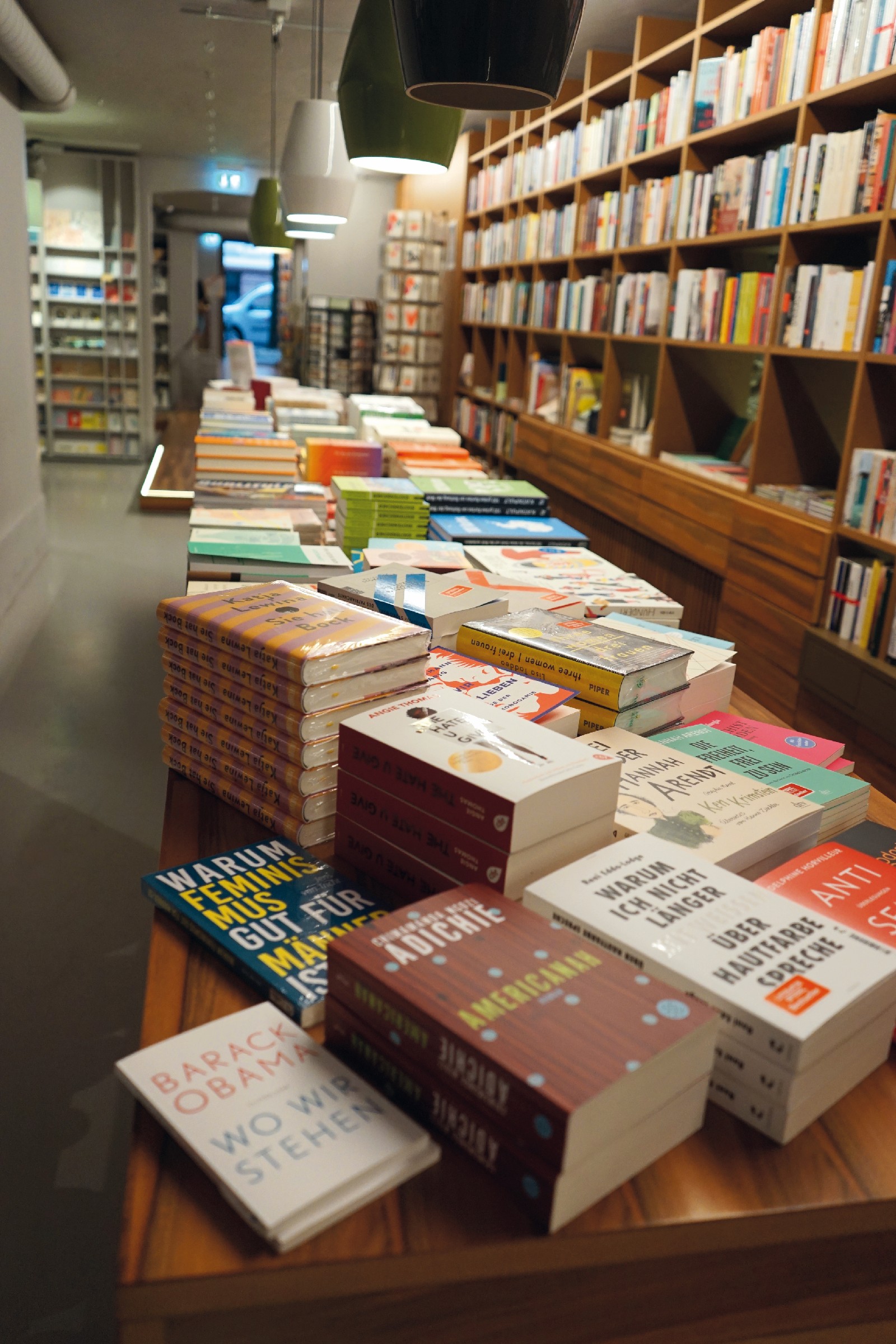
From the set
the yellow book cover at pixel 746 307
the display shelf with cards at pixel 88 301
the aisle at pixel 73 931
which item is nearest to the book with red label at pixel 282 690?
the aisle at pixel 73 931

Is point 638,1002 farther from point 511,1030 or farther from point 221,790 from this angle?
point 221,790

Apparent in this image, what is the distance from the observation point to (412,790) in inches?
44.6

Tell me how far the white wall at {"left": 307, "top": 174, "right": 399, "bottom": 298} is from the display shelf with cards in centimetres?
253

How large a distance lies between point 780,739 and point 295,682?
0.83 m

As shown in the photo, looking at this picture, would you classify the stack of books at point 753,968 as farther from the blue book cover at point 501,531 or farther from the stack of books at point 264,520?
the blue book cover at point 501,531

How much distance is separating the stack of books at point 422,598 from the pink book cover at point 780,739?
445 millimetres

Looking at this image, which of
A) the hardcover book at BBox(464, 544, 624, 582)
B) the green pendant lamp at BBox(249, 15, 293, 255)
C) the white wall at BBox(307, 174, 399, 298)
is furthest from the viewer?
the white wall at BBox(307, 174, 399, 298)

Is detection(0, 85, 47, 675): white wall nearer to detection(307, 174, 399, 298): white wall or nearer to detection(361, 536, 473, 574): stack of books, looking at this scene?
detection(307, 174, 399, 298): white wall

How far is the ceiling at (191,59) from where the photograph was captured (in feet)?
17.8

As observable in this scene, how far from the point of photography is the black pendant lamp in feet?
4.14

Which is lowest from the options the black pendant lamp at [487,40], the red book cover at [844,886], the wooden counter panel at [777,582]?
the wooden counter panel at [777,582]

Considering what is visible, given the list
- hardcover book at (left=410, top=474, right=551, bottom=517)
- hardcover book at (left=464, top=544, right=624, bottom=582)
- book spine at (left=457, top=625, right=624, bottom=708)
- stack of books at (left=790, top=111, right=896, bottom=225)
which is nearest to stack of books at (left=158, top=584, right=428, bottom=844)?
book spine at (left=457, top=625, right=624, bottom=708)

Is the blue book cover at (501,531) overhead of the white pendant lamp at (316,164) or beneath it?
beneath

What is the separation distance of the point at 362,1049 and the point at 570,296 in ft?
Result: 18.5
